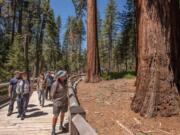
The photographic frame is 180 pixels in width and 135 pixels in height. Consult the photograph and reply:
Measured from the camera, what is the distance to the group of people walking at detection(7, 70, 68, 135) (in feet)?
37.2

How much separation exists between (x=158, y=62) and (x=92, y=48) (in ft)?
49.6

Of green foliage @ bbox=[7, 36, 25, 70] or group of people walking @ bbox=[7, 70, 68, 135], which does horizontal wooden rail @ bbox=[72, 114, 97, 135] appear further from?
green foliage @ bbox=[7, 36, 25, 70]

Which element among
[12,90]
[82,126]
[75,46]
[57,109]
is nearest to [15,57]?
[12,90]

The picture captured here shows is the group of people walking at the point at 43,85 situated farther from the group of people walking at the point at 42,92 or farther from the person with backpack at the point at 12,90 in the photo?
the person with backpack at the point at 12,90

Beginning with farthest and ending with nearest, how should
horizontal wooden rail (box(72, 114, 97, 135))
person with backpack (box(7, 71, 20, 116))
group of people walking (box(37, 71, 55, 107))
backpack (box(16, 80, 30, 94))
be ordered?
group of people walking (box(37, 71, 55, 107)) → person with backpack (box(7, 71, 20, 116)) → backpack (box(16, 80, 30, 94)) → horizontal wooden rail (box(72, 114, 97, 135))

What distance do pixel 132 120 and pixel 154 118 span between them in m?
0.59

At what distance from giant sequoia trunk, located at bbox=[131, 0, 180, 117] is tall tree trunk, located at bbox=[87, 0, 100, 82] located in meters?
14.0

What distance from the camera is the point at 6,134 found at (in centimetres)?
1158

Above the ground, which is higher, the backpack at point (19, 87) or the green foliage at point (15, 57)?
the green foliage at point (15, 57)

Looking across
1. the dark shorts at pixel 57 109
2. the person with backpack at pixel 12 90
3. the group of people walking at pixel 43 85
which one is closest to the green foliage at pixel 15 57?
the group of people walking at pixel 43 85

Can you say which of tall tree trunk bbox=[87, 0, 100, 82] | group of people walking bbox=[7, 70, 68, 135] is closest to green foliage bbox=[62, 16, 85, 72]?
tall tree trunk bbox=[87, 0, 100, 82]

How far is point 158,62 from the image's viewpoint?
11.2 m

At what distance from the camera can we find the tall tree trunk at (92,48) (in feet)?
84.3

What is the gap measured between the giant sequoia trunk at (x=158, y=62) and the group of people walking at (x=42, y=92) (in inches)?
79.5
